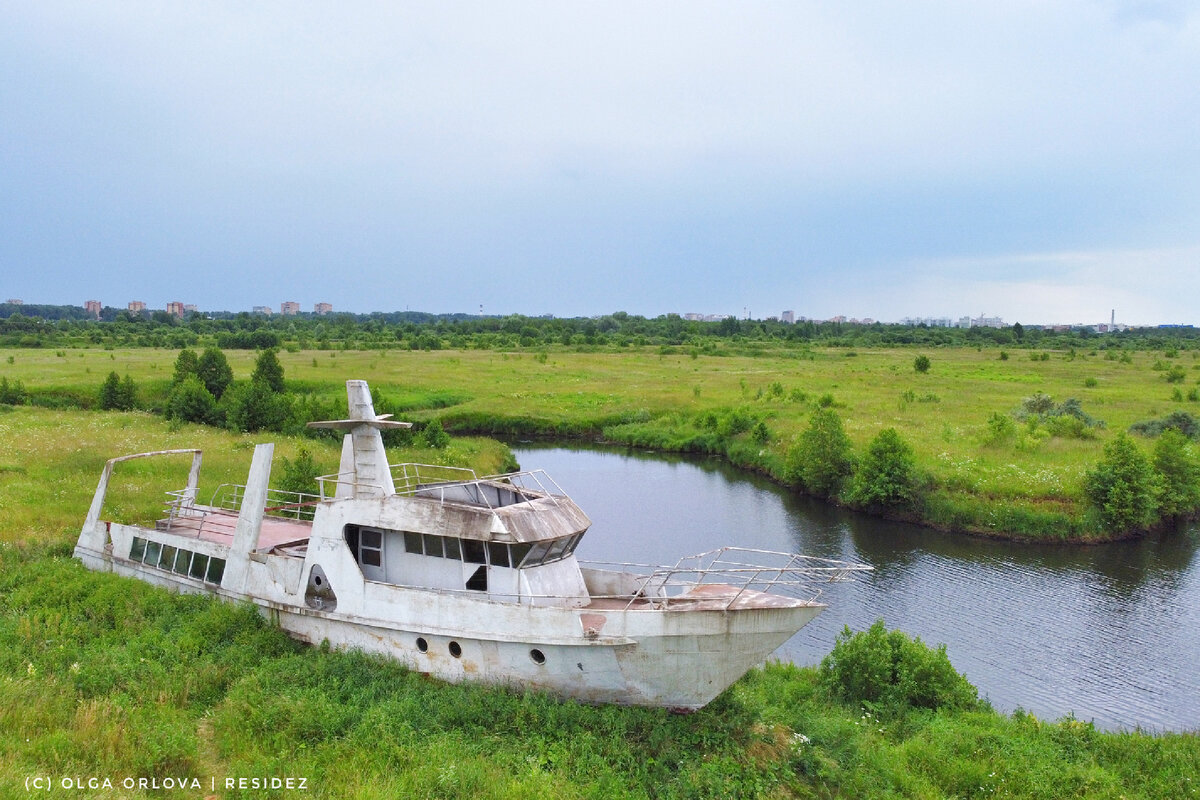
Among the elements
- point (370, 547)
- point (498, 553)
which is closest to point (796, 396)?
point (498, 553)

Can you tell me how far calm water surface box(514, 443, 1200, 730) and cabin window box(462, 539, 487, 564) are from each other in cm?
1009

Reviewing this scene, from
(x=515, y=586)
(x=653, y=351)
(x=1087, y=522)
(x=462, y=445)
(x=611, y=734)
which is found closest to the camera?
(x=611, y=734)

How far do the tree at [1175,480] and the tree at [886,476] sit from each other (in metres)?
10.3

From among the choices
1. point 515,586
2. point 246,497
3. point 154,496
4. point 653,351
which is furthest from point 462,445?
point 653,351

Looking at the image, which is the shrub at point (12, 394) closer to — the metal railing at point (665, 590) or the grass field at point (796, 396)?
the grass field at point (796, 396)

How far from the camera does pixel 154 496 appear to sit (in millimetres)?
27438

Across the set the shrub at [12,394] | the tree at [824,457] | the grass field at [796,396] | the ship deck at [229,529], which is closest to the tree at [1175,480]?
the grass field at [796,396]

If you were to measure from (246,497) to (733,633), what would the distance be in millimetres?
11249

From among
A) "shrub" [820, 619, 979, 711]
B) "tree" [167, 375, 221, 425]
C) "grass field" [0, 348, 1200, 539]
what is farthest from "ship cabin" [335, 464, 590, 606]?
"tree" [167, 375, 221, 425]

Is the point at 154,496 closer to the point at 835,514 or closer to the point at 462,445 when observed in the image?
the point at 462,445

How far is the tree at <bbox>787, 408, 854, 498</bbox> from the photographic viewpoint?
3731cm

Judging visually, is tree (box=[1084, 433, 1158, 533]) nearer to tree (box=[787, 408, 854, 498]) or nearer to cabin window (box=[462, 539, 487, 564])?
tree (box=[787, 408, 854, 498])

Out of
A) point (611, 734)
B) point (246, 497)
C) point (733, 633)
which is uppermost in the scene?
point (246, 497)

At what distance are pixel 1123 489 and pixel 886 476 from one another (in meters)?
9.07
